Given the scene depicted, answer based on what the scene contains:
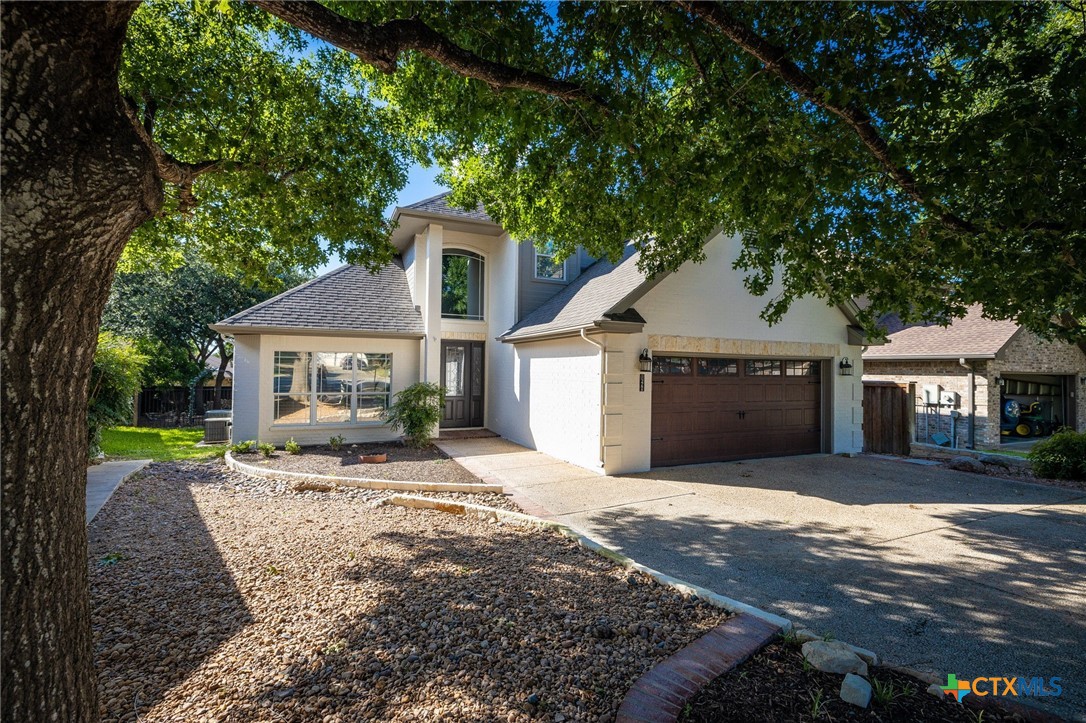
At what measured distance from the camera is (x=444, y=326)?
579 inches

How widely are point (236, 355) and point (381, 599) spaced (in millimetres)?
10884

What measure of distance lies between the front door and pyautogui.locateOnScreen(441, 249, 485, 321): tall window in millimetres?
978

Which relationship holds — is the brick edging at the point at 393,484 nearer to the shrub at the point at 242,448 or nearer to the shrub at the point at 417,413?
the shrub at the point at 242,448

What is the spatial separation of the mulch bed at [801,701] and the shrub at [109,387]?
12053 mm

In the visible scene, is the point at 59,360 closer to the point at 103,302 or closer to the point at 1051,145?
the point at 103,302

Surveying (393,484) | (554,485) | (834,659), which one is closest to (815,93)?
(834,659)

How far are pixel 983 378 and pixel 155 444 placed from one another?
82.7 ft

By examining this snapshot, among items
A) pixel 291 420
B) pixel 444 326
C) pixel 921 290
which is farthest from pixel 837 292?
pixel 291 420

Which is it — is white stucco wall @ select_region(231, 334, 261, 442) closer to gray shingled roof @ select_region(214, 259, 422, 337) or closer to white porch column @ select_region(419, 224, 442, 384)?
gray shingled roof @ select_region(214, 259, 422, 337)

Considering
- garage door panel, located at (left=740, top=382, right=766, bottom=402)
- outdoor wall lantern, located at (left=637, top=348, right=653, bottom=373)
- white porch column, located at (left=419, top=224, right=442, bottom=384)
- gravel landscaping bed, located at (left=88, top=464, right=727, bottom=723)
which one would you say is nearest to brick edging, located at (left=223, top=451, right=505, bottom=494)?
gravel landscaping bed, located at (left=88, top=464, right=727, bottom=723)

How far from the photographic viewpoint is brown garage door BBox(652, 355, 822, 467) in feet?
33.9

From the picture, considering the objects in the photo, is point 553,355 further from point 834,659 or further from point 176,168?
point 834,659

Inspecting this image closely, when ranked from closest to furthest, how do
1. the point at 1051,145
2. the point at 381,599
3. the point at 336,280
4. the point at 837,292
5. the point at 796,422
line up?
1. the point at 1051,145
2. the point at 381,599
3. the point at 837,292
4. the point at 796,422
5. the point at 336,280

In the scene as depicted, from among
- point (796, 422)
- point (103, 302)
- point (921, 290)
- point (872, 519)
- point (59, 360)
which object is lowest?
point (872, 519)
